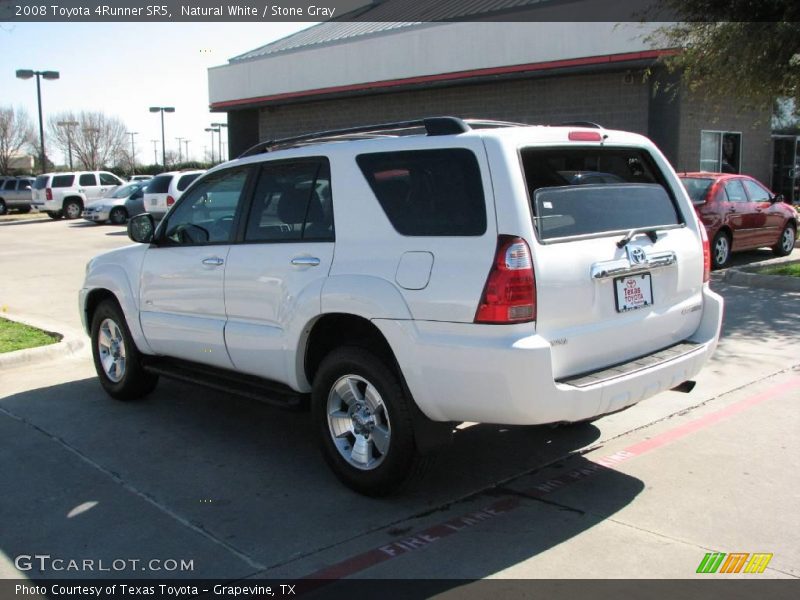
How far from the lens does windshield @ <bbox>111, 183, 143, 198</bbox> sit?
29327 mm

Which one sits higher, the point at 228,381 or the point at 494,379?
the point at 494,379

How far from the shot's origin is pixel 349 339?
4781mm

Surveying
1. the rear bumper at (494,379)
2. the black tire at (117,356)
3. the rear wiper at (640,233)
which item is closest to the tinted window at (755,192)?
the rear wiper at (640,233)

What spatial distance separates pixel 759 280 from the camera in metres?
11.6

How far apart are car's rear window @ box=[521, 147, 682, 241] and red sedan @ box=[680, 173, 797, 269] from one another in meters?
8.25

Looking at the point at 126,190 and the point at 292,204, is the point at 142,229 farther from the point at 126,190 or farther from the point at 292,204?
the point at 126,190

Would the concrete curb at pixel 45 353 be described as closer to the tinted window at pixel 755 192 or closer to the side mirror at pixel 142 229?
the side mirror at pixel 142 229

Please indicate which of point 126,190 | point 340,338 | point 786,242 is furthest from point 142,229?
point 126,190

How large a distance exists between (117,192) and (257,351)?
1042 inches

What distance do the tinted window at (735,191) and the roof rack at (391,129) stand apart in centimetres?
954

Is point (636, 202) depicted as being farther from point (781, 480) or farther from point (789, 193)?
point (789, 193)

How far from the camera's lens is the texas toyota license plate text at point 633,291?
14.4 feet

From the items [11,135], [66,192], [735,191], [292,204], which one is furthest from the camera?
[11,135]

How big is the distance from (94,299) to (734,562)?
5.28 metres
